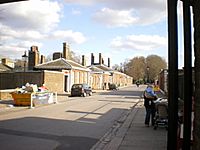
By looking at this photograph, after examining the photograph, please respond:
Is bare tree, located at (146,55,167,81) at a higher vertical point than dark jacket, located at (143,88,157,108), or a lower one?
higher

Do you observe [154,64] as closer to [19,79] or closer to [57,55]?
[57,55]

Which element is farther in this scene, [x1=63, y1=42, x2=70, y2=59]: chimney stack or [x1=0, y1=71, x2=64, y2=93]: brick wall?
[x1=63, y1=42, x2=70, y2=59]: chimney stack

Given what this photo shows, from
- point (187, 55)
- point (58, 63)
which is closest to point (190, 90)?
point (187, 55)

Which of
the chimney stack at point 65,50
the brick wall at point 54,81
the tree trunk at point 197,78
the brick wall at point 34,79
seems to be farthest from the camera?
the chimney stack at point 65,50

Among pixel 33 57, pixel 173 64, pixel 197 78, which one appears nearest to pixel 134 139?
pixel 173 64

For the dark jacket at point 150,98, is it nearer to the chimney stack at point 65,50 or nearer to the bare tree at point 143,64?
the chimney stack at point 65,50

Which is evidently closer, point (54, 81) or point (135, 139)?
point (135, 139)

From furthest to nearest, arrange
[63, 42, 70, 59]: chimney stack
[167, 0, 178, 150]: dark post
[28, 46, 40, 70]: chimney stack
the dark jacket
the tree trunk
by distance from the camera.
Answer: [63, 42, 70, 59]: chimney stack → [28, 46, 40, 70]: chimney stack → the dark jacket → [167, 0, 178, 150]: dark post → the tree trunk

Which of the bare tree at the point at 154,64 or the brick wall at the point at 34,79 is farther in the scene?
the bare tree at the point at 154,64

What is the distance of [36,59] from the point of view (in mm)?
53938

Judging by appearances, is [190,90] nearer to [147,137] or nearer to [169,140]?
[169,140]

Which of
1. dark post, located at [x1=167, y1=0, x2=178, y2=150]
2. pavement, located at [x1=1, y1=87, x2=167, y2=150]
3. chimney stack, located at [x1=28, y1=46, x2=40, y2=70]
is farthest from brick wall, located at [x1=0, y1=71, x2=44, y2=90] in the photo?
dark post, located at [x1=167, y1=0, x2=178, y2=150]

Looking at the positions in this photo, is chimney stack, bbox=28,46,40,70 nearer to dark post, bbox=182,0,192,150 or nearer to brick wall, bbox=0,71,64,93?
brick wall, bbox=0,71,64,93

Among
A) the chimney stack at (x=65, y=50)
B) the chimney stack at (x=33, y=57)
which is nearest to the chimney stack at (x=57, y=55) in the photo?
the chimney stack at (x=65, y=50)
